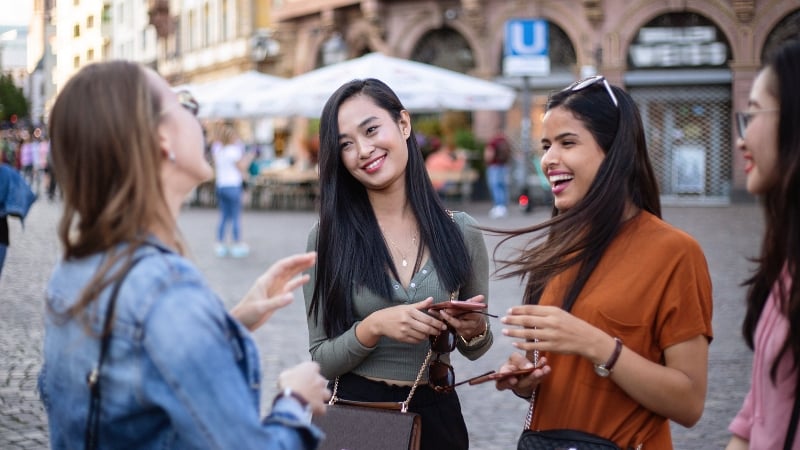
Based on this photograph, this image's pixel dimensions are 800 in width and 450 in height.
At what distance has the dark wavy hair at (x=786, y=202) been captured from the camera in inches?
85.2

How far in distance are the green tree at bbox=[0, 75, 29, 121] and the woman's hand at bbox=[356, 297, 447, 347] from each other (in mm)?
78732

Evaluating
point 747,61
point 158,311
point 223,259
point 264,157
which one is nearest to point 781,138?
point 158,311

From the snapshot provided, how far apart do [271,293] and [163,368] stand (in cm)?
53

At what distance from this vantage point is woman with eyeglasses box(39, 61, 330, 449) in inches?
74.6

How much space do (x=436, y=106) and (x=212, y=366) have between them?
19.5m

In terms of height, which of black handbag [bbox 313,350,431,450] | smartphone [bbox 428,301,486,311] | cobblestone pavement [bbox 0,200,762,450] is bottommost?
cobblestone pavement [bbox 0,200,762,450]

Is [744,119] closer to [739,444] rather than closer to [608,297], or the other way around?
[608,297]

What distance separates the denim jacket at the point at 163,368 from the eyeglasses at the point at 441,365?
1.06 metres

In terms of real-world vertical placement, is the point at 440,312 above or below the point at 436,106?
below

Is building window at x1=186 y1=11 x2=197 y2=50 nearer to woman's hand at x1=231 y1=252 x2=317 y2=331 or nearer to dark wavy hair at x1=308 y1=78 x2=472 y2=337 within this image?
dark wavy hair at x1=308 y1=78 x2=472 y2=337

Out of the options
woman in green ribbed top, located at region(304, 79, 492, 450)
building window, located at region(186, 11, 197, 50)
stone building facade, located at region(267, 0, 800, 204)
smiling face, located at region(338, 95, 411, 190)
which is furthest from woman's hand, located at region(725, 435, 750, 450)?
building window, located at region(186, 11, 197, 50)

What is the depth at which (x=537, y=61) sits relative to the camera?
20.7 m

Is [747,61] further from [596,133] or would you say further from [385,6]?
[596,133]

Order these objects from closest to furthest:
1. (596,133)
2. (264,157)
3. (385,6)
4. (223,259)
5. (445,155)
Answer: (596,133), (223,259), (445,155), (385,6), (264,157)
